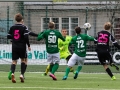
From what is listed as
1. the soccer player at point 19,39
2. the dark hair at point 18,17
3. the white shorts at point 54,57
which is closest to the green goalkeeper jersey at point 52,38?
the white shorts at point 54,57

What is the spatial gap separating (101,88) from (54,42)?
4.18 meters

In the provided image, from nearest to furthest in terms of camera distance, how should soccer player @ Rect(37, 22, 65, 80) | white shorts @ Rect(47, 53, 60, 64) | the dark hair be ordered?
the dark hair
soccer player @ Rect(37, 22, 65, 80)
white shorts @ Rect(47, 53, 60, 64)

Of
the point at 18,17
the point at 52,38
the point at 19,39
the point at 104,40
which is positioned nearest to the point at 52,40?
the point at 52,38

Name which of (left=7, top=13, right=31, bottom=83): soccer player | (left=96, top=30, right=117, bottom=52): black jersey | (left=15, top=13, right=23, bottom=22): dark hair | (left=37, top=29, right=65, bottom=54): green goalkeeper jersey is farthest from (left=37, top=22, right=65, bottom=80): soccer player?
(left=15, top=13, right=23, bottom=22): dark hair

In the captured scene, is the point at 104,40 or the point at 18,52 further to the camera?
the point at 104,40

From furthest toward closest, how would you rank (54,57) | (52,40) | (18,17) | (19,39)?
(54,57)
(52,40)
(19,39)
(18,17)

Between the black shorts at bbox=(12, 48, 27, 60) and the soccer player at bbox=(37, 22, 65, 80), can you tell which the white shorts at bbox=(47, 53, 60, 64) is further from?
the black shorts at bbox=(12, 48, 27, 60)

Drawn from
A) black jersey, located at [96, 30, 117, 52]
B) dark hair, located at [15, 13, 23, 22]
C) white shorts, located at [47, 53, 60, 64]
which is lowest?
white shorts, located at [47, 53, 60, 64]

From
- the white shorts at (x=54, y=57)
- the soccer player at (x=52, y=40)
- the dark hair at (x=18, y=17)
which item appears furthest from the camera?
the white shorts at (x=54, y=57)

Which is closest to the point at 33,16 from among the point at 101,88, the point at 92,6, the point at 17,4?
the point at 17,4

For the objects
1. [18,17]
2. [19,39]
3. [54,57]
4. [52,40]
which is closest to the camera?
[18,17]

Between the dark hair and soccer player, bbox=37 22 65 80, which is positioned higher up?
the dark hair

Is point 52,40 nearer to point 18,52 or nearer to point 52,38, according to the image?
point 52,38

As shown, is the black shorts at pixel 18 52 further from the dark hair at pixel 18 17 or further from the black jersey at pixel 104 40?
the black jersey at pixel 104 40
